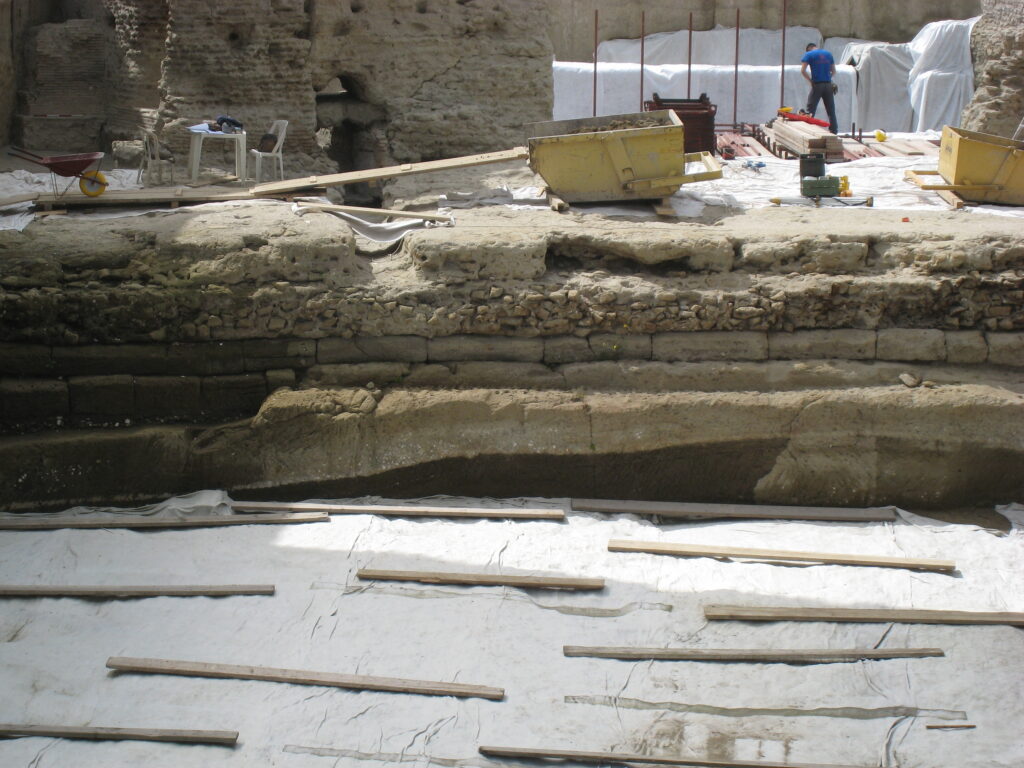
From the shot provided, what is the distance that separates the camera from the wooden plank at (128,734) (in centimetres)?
435

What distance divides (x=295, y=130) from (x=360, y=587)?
5.94 meters

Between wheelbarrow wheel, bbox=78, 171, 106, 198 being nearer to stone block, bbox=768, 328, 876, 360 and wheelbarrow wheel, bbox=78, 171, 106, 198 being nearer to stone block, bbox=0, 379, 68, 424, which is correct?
stone block, bbox=0, 379, 68, 424

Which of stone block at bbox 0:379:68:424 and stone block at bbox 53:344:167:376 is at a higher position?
stone block at bbox 53:344:167:376

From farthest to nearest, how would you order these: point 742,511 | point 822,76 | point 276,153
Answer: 1. point 822,76
2. point 276,153
3. point 742,511

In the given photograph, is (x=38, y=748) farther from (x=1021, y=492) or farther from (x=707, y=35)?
(x=707, y=35)

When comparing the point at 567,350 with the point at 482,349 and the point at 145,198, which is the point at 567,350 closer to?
the point at 482,349

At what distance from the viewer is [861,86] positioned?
16062mm

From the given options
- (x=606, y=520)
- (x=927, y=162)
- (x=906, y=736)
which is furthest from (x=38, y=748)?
(x=927, y=162)

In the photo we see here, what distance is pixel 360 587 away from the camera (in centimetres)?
527

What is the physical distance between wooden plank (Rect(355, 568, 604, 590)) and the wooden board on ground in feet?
12.9

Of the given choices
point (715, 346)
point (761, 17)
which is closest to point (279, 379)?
point (715, 346)

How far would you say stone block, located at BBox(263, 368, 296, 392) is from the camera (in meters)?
6.28

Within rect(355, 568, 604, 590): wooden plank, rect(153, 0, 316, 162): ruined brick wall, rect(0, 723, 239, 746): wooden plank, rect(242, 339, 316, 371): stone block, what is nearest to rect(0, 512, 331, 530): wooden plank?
rect(355, 568, 604, 590): wooden plank

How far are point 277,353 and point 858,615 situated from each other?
372 cm
